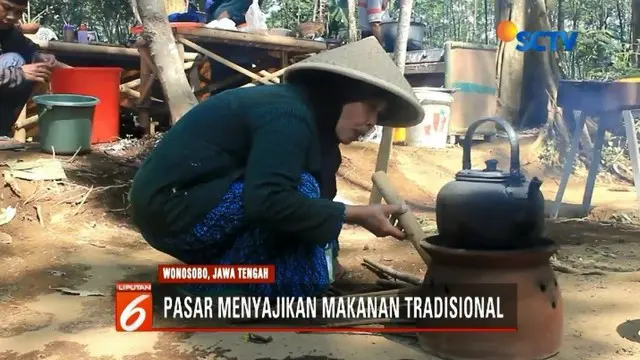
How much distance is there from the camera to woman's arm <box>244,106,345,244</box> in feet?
6.83

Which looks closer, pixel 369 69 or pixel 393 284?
pixel 369 69

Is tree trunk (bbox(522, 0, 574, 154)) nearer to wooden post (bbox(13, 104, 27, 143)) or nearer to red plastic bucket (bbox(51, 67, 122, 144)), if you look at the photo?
red plastic bucket (bbox(51, 67, 122, 144))

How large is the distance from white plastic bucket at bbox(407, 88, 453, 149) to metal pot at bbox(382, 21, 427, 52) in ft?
4.10

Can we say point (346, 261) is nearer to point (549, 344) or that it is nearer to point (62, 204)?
point (549, 344)

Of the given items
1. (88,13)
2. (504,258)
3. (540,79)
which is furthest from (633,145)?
(88,13)

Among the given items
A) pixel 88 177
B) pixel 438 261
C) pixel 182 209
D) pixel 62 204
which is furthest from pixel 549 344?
pixel 88 177

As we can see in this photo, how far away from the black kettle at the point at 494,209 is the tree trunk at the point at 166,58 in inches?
104

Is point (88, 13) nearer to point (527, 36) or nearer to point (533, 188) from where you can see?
point (527, 36)

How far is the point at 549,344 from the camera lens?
2121 millimetres

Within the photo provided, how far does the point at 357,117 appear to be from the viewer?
2330 millimetres

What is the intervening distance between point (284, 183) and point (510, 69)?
8090 millimetres

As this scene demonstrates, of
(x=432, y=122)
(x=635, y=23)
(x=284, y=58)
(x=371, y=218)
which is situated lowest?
(x=432, y=122)

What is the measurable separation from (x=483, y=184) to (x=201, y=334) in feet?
3.40

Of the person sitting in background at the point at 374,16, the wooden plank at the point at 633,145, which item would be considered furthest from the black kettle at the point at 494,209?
the person sitting in background at the point at 374,16
